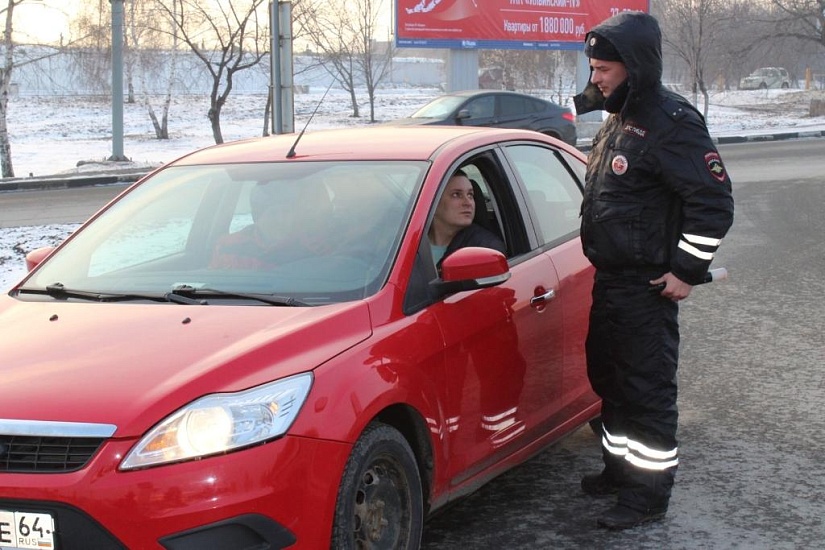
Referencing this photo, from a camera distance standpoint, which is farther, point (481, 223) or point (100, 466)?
point (481, 223)

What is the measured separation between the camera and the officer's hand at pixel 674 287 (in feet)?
13.6

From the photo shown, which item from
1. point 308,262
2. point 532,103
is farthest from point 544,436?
point 532,103

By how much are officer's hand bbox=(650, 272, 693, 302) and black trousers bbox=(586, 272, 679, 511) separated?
6 centimetres

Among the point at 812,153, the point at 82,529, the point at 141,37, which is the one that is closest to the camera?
the point at 82,529

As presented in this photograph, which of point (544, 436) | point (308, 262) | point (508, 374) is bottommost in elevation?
point (544, 436)

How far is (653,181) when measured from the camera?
4.21m

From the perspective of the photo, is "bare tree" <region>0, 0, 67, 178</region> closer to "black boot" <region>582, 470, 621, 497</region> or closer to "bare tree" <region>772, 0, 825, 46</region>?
"black boot" <region>582, 470, 621, 497</region>

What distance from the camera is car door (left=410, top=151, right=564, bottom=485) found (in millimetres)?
3836

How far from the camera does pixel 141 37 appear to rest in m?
36.2

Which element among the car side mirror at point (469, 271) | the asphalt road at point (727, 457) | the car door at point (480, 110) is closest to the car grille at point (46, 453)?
the car side mirror at point (469, 271)

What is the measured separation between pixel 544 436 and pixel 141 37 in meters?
34.0

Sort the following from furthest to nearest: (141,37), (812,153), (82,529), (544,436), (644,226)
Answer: (141,37) → (812,153) → (544,436) → (644,226) → (82,529)

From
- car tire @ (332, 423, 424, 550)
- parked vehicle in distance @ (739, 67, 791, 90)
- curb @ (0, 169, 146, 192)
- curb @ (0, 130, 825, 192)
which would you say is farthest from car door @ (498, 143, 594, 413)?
parked vehicle in distance @ (739, 67, 791, 90)

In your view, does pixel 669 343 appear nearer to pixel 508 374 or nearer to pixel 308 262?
pixel 508 374
